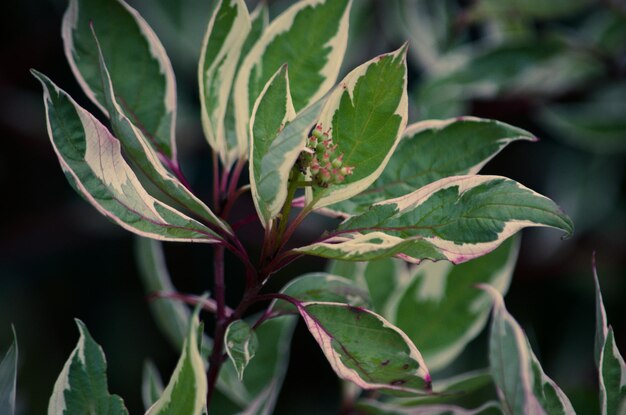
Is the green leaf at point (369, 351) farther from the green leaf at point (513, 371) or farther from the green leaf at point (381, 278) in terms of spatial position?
the green leaf at point (381, 278)

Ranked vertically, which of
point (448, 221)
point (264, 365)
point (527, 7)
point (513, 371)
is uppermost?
point (527, 7)

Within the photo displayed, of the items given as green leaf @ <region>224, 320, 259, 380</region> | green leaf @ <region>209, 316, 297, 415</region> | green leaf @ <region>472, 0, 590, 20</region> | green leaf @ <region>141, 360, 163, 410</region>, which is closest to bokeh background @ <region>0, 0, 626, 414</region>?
green leaf @ <region>472, 0, 590, 20</region>

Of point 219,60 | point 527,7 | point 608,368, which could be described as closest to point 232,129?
point 219,60

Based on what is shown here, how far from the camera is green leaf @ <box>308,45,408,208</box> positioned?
1.70ft

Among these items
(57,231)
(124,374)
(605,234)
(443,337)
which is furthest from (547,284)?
(57,231)

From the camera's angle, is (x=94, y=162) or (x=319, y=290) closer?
(x=94, y=162)

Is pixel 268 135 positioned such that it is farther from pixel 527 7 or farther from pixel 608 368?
pixel 527 7

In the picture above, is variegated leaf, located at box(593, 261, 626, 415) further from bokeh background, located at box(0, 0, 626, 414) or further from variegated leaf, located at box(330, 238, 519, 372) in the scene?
bokeh background, located at box(0, 0, 626, 414)

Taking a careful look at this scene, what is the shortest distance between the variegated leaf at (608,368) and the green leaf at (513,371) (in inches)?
1.3

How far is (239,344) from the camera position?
1.73 ft

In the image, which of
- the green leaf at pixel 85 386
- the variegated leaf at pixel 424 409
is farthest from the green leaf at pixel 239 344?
the variegated leaf at pixel 424 409

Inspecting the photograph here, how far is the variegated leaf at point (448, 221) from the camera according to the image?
Result: 0.49 metres

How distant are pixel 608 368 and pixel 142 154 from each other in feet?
1.40

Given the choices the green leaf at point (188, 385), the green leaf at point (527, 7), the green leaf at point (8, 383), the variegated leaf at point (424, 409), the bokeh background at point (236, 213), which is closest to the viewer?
the green leaf at point (188, 385)
